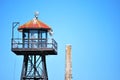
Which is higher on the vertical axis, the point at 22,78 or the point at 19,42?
the point at 19,42

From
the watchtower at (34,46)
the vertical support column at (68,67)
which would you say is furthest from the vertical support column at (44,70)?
the vertical support column at (68,67)

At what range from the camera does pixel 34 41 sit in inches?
2356

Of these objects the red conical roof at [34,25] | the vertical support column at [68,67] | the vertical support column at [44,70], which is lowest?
the vertical support column at [68,67]

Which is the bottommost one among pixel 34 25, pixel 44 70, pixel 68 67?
pixel 68 67

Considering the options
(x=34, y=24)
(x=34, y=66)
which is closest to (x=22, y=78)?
(x=34, y=66)

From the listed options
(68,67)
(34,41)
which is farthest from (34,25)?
(68,67)

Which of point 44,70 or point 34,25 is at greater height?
point 34,25

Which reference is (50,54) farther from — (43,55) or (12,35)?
(12,35)

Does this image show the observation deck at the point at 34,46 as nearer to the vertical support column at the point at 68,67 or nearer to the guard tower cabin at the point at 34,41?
the guard tower cabin at the point at 34,41

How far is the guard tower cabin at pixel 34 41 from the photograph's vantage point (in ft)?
195

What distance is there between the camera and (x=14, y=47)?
195ft

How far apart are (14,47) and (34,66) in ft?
10.9

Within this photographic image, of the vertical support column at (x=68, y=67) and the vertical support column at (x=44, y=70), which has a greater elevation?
the vertical support column at (x=44, y=70)

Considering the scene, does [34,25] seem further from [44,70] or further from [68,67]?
[68,67]
